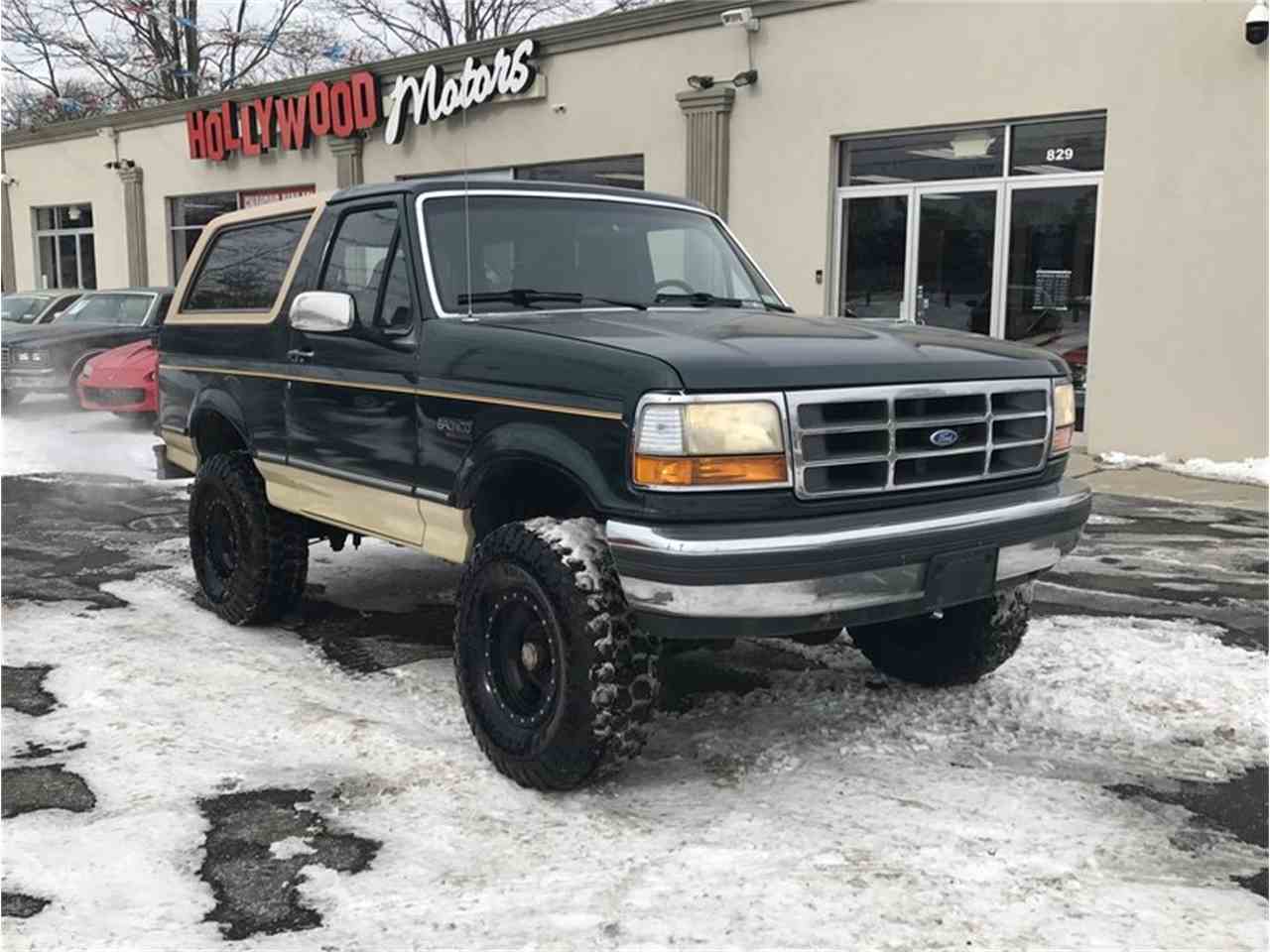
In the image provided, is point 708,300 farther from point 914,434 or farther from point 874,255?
point 874,255

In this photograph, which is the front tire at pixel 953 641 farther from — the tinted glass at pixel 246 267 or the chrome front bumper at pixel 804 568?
the tinted glass at pixel 246 267

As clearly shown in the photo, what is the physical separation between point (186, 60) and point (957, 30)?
31248 millimetres

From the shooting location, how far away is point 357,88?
17.9 m

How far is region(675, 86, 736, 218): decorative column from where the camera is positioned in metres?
13.6

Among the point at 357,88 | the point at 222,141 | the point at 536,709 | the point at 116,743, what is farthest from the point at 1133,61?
the point at 222,141

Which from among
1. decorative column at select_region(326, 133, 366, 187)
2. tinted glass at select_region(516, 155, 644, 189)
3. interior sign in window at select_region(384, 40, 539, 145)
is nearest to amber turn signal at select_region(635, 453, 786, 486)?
tinted glass at select_region(516, 155, 644, 189)

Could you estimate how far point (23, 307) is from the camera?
53.9ft

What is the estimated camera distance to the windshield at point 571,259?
4336mm

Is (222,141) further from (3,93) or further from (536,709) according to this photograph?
(536,709)

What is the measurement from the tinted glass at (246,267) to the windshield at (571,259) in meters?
1.12

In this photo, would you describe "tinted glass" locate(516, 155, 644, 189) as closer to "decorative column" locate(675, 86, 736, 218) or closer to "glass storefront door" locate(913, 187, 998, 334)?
"decorative column" locate(675, 86, 736, 218)

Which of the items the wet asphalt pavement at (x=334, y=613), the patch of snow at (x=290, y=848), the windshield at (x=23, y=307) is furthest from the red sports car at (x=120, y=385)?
the patch of snow at (x=290, y=848)

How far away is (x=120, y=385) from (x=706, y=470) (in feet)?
35.3

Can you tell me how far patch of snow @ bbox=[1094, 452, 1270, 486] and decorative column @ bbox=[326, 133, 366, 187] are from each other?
12.3 m
